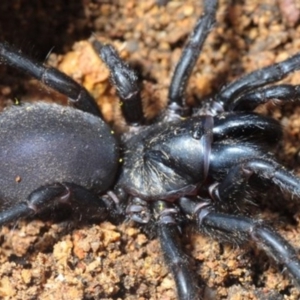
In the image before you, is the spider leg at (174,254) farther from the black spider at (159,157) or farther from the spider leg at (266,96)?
the spider leg at (266,96)

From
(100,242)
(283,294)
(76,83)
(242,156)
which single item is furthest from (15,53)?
(283,294)

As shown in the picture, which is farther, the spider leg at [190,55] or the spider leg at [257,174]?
the spider leg at [190,55]

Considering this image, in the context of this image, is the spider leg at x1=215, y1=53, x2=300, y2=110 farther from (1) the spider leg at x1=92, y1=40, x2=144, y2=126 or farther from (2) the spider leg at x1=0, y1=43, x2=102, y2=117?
(2) the spider leg at x1=0, y1=43, x2=102, y2=117

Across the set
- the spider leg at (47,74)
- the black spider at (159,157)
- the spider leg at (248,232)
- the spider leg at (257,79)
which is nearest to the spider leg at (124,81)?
the black spider at (159,157)

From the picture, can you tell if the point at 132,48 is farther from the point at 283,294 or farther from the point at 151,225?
the point at 283,294

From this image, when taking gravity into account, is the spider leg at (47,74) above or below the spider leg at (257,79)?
above
